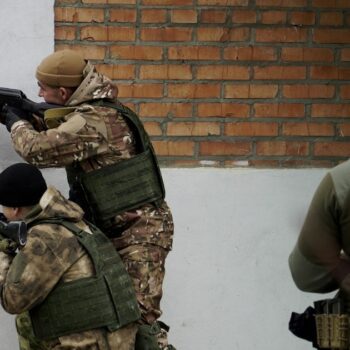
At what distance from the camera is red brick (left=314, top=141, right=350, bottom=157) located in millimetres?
5781

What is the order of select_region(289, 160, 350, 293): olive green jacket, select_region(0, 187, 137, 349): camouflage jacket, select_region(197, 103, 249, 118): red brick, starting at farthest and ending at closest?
select_region(197, 103, 249, 118): red brick
select_region(0, 187, 137, 349): camouflage jacket
select_region(289, 160, 350, 293): olive green jacket

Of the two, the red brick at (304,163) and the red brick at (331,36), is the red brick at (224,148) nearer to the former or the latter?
the red brick at (304,163)

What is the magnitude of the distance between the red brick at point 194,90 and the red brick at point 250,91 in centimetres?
6

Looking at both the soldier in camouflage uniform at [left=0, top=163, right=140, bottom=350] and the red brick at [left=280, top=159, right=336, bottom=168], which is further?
the red brick at [left=280, top=159, right=336, bottom=168]

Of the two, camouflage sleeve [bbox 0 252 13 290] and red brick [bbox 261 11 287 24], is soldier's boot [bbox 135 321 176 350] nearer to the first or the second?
camouflage sleeve [bbox 0 252 13 290]

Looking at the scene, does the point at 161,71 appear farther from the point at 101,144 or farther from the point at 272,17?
the point at 101,144

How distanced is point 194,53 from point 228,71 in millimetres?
193

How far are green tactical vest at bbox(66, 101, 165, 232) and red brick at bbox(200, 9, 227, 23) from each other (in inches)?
33.8

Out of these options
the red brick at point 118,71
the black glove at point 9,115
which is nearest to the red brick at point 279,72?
the red brick at point 118,71

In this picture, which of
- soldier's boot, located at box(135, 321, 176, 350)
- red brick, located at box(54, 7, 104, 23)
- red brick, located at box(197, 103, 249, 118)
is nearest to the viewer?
soldier's boot, located at box(135, 321, 176, 350)

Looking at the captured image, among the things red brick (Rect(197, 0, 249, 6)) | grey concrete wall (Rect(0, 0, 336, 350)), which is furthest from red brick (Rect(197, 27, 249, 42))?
grey concrete wall (Rect(0, 0, 336, 350))

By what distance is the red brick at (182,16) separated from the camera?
564 centimetres

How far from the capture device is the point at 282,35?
18.7ft

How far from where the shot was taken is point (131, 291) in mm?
4723
